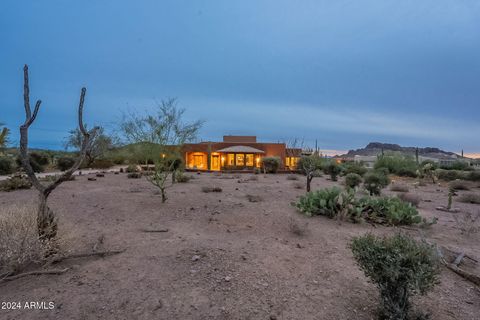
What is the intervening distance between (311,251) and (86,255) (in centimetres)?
391

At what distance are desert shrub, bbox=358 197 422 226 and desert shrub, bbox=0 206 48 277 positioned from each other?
23.3 ft

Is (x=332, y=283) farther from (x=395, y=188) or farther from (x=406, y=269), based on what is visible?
(x=395, y=188)

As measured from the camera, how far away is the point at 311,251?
4664 millimetres

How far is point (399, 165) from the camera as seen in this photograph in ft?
83.1

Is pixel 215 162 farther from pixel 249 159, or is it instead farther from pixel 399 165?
pixel 399 165

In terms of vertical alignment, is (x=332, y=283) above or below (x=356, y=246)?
below

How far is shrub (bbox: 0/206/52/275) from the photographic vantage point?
3375 mm

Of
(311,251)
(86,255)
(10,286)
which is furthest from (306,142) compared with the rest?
(10,286)

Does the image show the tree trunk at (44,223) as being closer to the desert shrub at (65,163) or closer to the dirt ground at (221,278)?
the dirt ground at (221,278)

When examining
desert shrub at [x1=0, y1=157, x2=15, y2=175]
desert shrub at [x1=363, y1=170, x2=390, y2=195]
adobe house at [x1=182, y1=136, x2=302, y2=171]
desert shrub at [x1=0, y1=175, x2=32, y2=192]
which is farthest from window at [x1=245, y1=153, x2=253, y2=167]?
desert shrub at [x1=0, y1=157, x2=15, y2=175]

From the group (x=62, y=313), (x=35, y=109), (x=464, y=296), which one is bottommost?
(x=464, y=296)

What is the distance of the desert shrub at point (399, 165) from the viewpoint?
77.6 feet

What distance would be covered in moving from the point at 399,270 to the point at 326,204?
15.7ft

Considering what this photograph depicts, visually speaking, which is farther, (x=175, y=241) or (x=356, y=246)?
(x=175, y=241)
